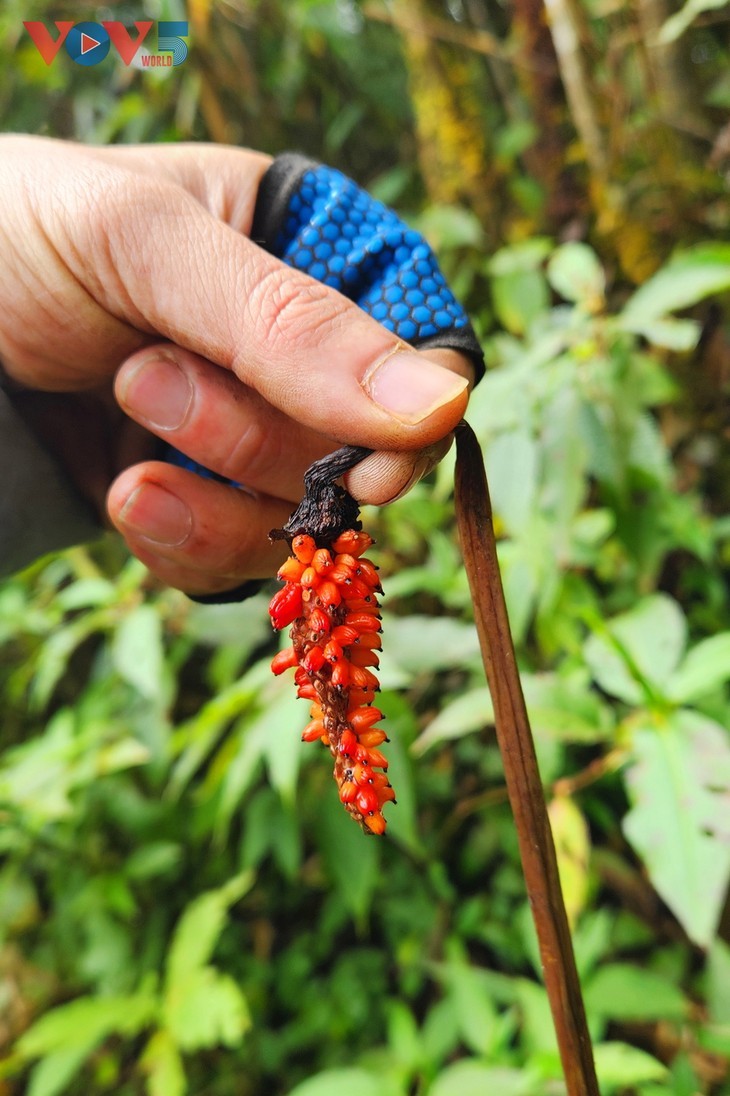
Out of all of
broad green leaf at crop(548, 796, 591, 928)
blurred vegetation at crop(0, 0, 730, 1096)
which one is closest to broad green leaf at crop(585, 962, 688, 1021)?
blurred vegetation at crop(0, 0, 730, 1096)

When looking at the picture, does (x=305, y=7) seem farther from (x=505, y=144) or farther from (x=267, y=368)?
(x=267, y=368)

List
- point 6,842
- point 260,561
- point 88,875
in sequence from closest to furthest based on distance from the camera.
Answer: point 260,561 → point 6,842 → point 88,875

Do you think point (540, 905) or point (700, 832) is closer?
point (540, 905)

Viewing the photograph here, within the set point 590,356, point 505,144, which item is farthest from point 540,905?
point 505,144

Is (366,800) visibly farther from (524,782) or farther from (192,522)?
(192,522)

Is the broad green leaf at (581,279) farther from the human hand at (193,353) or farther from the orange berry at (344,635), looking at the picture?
the orange berry at (344,635)
